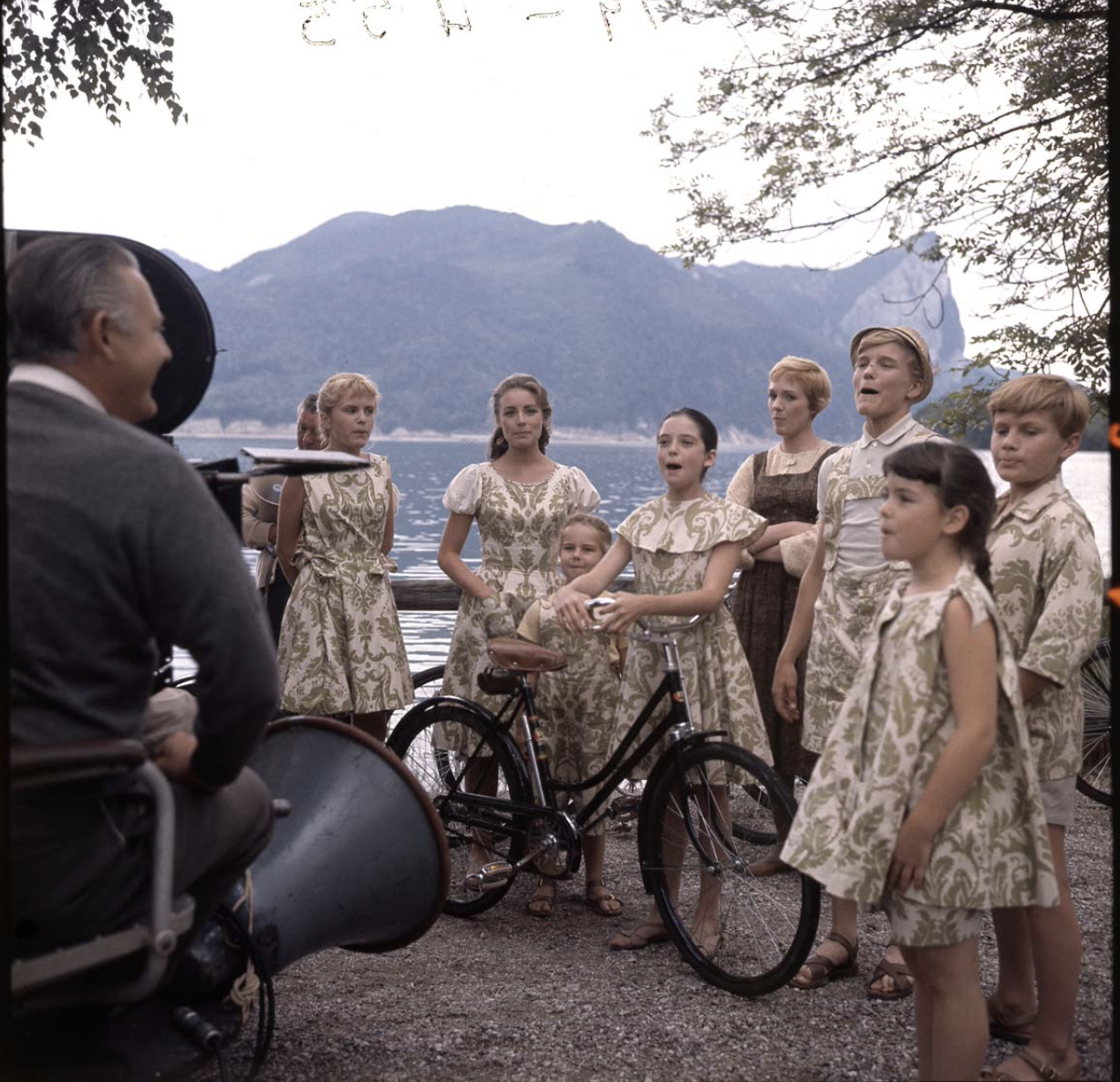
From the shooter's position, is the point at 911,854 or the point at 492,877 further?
the point at 492,877

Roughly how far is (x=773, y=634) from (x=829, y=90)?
361 cm

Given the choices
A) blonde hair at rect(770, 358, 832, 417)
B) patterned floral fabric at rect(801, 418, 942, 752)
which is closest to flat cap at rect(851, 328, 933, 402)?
patterned floral fabric at rect(801, 418, 942, 752)

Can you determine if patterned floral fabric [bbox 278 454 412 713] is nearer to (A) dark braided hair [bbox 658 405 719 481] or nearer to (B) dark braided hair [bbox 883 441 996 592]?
(A) dark braided hair [bbox 658 405 719 481]

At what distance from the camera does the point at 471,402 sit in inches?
2183

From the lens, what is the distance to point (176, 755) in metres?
2.31

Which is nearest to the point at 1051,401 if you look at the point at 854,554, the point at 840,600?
Result: the point at 854,554

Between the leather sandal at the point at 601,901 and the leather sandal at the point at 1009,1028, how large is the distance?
1.51 metres

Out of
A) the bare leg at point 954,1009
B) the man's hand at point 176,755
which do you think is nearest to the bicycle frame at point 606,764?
the bare leg at point 954,1009

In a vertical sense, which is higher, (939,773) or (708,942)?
(939,773)

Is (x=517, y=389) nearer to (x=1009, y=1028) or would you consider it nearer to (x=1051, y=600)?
(x=1051, y=600)

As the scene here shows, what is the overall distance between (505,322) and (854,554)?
82.6m

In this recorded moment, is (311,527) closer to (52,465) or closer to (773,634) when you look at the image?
(773,634)

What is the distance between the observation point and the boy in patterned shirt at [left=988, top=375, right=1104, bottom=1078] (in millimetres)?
3029

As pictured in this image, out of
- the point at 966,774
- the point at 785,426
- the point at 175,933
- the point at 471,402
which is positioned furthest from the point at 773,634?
the point at 471,402
